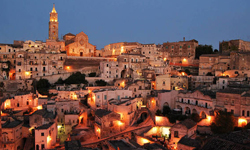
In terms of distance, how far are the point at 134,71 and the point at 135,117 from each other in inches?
623

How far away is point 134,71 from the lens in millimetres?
43438

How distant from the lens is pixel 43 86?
37.5 m

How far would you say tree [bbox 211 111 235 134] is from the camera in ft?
73.2

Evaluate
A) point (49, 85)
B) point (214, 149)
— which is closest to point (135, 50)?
point (49, 85)

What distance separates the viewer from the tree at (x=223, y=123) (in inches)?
878

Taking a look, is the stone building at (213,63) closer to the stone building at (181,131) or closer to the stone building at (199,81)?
the stone building at (199,81)

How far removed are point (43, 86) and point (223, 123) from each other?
94.2 ft

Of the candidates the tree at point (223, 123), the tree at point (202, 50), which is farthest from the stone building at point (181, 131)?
the tree at point (202, 50)

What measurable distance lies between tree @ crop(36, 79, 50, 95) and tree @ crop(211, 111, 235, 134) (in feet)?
83.7

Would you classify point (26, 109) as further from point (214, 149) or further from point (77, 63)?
point (214, 149)

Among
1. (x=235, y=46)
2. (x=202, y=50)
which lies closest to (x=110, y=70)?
(x=202, y=50)

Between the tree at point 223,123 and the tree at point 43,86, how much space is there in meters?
25.5

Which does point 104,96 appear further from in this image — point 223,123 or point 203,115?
point 223,123

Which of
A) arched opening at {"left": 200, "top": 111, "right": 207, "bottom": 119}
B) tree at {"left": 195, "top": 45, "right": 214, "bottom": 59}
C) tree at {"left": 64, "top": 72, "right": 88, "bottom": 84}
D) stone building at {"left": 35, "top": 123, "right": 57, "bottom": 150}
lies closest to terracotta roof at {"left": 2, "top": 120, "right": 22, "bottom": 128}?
stone building at {"left": 35, "top": 123, "right": 57, "bottom": 150}
